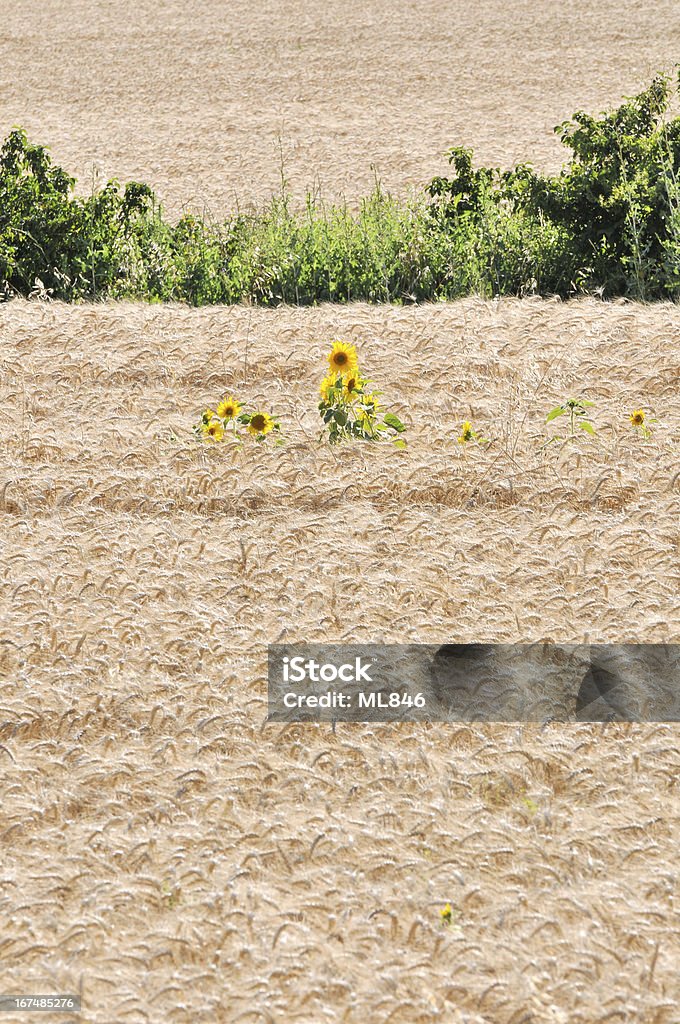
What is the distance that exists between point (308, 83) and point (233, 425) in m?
16.1

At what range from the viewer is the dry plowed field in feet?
9.76

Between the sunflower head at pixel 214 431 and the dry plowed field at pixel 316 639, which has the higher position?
the sunflower head at pixel 214 431

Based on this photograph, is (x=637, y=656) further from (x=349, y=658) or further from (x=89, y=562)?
(x=89, y=562)

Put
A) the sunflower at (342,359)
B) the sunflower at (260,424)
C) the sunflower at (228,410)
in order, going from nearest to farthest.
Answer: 1. the sunflower at (342,359)
2. the sunflower at (260,424)
3. the sunflower at (228,410)

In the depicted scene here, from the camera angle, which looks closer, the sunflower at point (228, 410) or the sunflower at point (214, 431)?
the sunflower at point (214, 431)

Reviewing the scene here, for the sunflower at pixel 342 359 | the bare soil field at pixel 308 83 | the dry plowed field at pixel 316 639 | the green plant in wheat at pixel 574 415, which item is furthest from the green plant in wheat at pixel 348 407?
the bare soil field at pixel 308 83

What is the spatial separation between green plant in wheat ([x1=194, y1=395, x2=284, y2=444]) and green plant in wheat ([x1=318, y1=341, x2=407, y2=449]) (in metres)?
0.29

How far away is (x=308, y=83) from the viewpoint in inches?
811

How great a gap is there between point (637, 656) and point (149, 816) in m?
1.83

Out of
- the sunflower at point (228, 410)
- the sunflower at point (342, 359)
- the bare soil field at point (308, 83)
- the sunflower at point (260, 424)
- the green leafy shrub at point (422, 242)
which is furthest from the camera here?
the bare soil field at point (308, 83)

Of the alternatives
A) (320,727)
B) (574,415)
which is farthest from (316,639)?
(574,415)

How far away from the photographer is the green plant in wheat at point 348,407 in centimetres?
580

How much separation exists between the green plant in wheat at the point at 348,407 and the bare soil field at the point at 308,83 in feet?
21.6

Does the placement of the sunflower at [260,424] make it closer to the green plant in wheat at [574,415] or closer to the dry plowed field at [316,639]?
the dry plowed field at [316,639]
